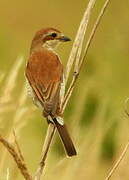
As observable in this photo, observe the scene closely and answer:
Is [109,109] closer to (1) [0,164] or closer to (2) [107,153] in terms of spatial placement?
(2) [107,153]

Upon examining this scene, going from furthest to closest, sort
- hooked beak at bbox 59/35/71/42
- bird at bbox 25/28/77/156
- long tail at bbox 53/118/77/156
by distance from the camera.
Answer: hooked beak at bbox 59/35/71/42
bird at bbox 25/28/77/156
long tail at bbox 53/118/77/156

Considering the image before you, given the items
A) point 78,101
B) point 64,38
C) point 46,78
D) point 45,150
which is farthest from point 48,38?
point 45,150

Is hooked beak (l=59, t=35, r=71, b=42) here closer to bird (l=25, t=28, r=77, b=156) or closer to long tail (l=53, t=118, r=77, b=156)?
bird (l=25, t=28, r=77, b=156)

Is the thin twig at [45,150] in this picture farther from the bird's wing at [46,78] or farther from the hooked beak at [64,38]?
the hooked beak at [64,38]

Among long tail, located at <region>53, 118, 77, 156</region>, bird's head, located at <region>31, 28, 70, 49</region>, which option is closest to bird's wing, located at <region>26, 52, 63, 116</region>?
long tail, located at <region>53, 118, 77, 156</region>

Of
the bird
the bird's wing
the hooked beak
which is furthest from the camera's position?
the hooked beak

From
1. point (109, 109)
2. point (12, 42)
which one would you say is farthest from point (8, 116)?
point (12, 42)

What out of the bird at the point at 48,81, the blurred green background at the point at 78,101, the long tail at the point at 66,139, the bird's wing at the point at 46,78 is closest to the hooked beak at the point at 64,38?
the bird at the point at 48,81

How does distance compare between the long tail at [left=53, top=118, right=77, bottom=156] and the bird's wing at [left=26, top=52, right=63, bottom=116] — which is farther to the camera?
the bird's wing at [left=26, top=52, right=63, bottom=116]
